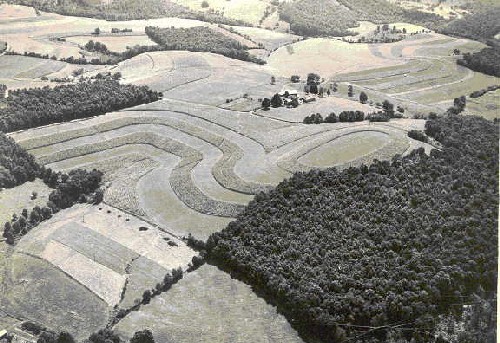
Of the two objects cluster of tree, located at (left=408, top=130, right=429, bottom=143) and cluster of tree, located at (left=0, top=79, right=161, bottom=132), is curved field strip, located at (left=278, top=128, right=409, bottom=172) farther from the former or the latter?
cluster of tree, located at (left=0, top=79, right=161, bottom=132)

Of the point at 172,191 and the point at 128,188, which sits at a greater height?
the point at 172,191

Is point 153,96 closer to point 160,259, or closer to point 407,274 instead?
point 160,259

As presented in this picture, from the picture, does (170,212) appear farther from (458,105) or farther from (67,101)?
(458,105)

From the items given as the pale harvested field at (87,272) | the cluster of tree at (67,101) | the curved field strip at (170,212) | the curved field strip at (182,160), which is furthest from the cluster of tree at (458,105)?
the pale harvested field at (87,272)

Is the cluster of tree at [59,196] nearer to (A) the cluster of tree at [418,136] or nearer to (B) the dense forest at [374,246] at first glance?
(B) the dense forest at [374,246]

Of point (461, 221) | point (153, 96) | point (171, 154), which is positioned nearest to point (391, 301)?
point (461, 221)

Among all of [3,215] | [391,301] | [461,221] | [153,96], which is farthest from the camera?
[153,96]

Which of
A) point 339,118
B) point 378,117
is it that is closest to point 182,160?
point 339,118

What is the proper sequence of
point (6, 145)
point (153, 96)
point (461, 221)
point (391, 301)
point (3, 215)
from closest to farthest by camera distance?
1. point (391, 301)
2. point (461, 221)
3. point (3, 215)
4. point (6, 145)
5. point (153, 96)
